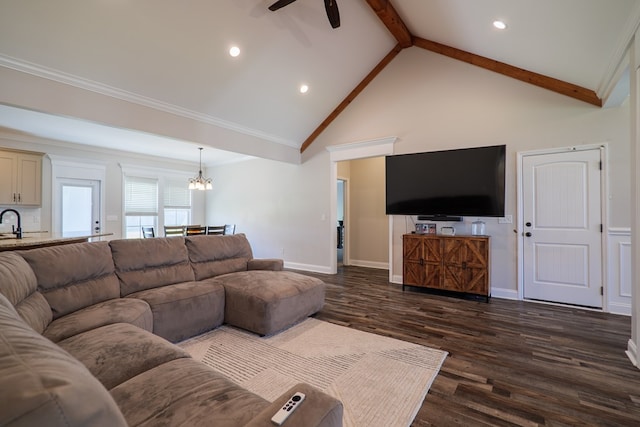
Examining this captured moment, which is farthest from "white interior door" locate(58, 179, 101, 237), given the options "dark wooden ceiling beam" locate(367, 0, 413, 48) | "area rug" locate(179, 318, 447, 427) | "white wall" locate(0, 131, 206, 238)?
"dark wooden ceiling beam" locate(367, 0, 413, 48)

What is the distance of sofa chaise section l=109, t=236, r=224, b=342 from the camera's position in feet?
8.66

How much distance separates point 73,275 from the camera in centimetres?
236

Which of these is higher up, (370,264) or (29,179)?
(29,179)

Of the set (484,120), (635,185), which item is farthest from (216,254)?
(484,120)

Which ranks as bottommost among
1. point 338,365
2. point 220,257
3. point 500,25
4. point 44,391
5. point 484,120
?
point 338,365

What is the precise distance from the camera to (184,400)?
46.3 inches

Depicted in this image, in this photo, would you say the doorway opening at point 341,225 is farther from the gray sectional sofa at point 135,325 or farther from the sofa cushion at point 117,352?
the sofa cushion at point 117,352

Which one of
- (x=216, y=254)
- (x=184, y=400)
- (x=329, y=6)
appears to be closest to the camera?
(x=184, y=400)

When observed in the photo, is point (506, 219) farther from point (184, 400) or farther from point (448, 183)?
point (184, 400)

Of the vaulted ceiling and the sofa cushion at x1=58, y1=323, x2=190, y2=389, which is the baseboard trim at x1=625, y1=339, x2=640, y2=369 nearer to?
the vaulted ceiling

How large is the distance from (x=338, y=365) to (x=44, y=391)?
7.19 feet

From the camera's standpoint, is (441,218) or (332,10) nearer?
(332,10)

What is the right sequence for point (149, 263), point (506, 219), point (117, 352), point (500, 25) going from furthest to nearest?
point (506, 219) → point (500, 25) → point (149, 263) → point (117, 352)

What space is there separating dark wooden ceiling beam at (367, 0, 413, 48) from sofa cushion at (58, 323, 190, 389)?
455 cm
